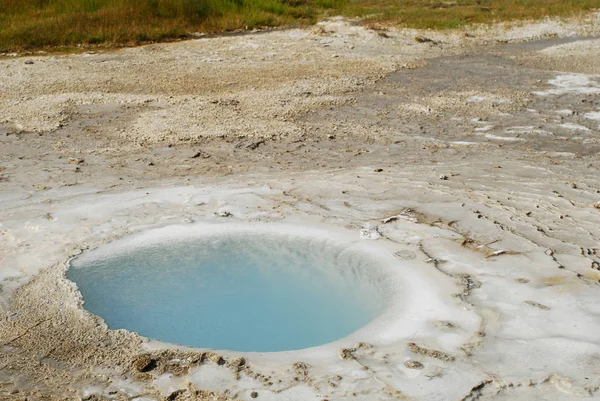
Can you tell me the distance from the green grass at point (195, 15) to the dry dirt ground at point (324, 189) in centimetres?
112

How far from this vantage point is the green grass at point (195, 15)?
1177cm

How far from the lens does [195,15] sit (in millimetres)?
13602

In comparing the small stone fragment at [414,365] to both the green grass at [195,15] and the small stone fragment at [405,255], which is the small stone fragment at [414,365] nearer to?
the small stone fragment at [405,255]

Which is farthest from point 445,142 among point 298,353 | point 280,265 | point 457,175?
point 298,353

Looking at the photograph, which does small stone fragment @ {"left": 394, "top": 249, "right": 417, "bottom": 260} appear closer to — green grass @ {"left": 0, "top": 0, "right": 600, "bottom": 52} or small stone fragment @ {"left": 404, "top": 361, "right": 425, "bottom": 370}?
small stone fragment @ {"left": 404, "top": 361, "right": 425, "bottom": 370}

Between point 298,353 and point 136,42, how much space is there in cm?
958

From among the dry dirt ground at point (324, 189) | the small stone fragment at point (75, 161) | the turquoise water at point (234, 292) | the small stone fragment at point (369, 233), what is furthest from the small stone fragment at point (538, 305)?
the small stone fragment at point (75, 161)

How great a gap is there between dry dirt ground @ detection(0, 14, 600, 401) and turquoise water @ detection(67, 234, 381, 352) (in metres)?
0.20

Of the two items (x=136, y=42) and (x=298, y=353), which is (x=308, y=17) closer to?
(x=136, y=42)

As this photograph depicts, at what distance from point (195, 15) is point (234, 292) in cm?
1047

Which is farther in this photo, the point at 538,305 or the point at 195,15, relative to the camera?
the point at 195,15

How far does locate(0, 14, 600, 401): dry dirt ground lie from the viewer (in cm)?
313

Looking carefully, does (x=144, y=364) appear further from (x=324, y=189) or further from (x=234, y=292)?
(x=324, y=189)

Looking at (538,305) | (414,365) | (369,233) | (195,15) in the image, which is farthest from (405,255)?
(195,15)
